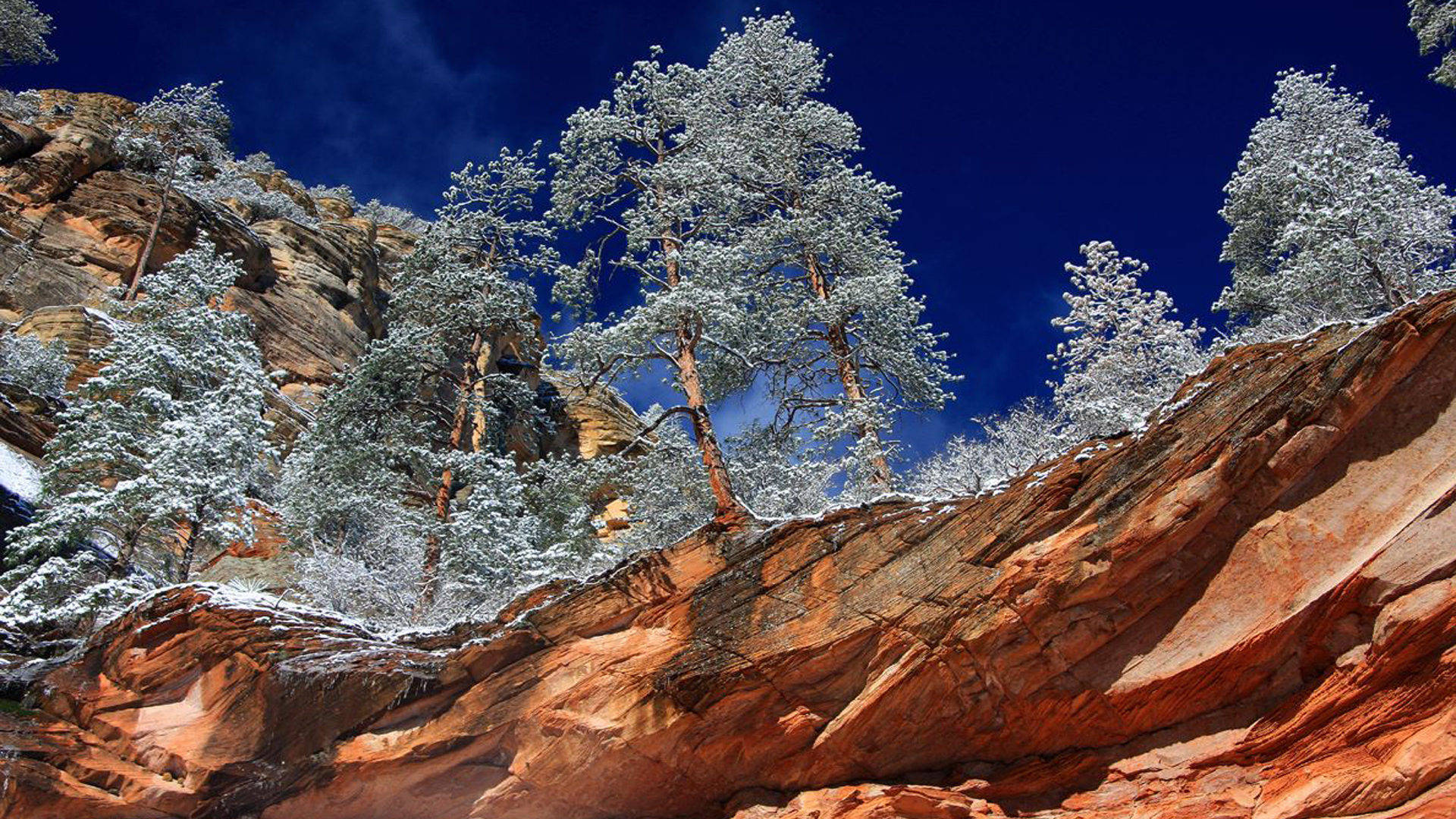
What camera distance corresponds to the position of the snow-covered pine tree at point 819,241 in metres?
16.9

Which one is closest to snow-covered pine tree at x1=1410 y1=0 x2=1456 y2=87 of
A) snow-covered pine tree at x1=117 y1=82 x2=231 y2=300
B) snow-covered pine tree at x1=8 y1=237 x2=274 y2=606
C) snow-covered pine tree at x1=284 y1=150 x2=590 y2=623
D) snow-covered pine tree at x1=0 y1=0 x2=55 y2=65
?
snow-covered pine tree at x1=284 y1=150 x2=590 y2=623

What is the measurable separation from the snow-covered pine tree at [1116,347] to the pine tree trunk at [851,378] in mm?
3452

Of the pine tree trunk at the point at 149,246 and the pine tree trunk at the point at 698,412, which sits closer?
the pine tree trunk at the point at 698,412

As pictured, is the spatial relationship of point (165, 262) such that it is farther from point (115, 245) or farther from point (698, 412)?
point (698, 412)

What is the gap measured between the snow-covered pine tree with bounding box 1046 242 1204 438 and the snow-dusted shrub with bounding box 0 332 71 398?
22412 mm

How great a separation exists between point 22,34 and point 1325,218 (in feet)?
156

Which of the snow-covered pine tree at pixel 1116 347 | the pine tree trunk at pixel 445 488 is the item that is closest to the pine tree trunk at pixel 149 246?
the pine tree trunk at pixel 445 488

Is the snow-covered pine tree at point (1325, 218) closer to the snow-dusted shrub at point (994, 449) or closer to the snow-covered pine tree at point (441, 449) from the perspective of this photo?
the snow-dusted shrub at point (994, 449)

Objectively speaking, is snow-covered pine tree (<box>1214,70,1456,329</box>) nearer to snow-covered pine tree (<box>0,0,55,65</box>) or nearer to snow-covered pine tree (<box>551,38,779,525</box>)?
snow-covered pine tree (<box>551,38,779,525</box>)

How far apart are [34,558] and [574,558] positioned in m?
8.51

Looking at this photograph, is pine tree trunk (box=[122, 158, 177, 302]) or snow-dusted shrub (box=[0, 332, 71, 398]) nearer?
snow-dusted shrub (box=[0, 332, 71, 398])

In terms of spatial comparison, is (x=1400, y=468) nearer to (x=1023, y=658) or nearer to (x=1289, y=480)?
(x=1289, y=480)

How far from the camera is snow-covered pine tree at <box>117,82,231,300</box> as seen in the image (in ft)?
107

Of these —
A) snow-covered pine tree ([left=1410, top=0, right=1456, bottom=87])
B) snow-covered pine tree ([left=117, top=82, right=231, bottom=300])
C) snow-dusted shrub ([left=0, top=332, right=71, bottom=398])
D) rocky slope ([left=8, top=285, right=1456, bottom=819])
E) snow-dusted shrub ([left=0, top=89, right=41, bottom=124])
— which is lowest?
rocky slope ([left=8, top=285, right=1456, bottom=819])
